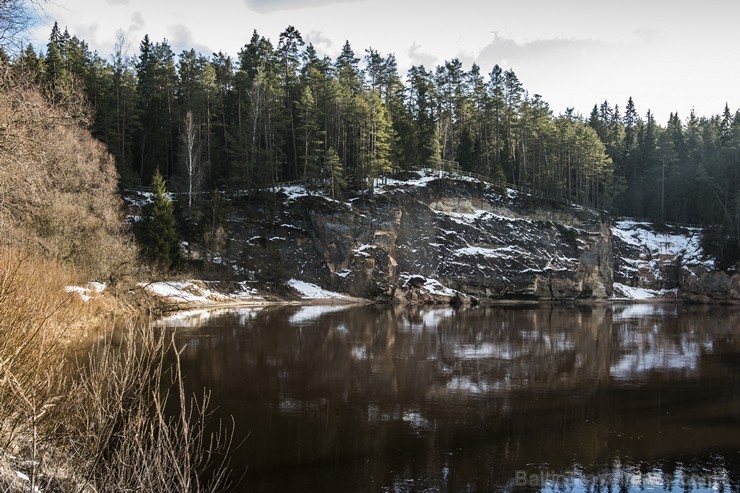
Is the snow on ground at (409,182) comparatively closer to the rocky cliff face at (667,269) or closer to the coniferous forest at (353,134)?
the coniferous forest at (353,134)

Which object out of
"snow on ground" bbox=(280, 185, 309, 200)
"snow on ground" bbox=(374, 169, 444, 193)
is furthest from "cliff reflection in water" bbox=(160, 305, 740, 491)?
"snow on ground" bbox=(374, 169, 444, 193)

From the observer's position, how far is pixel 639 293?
245 ft

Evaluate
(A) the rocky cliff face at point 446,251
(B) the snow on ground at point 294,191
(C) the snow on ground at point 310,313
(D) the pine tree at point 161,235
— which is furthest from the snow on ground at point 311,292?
(D) the pine tree at point 161,235

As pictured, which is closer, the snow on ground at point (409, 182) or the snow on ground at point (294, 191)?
the snow on ground at point (294, 191)

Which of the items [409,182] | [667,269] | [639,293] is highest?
[409,182]

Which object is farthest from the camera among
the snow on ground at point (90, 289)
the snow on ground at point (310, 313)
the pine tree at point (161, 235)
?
the pine tree at point (161, 235)

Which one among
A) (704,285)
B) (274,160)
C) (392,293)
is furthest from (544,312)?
(274,160)

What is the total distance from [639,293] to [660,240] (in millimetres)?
12822

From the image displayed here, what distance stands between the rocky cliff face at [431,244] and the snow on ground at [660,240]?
908 centimetres

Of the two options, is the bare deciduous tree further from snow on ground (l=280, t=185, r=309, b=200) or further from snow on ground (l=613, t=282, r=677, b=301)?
snow on ground (l=613, t=282, r=677, b=301)

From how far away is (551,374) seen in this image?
23.4 m

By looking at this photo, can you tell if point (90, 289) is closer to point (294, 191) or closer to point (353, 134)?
point (294, 191)

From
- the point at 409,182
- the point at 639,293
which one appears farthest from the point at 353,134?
the point at 639,293

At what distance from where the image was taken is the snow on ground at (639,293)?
241 feet
